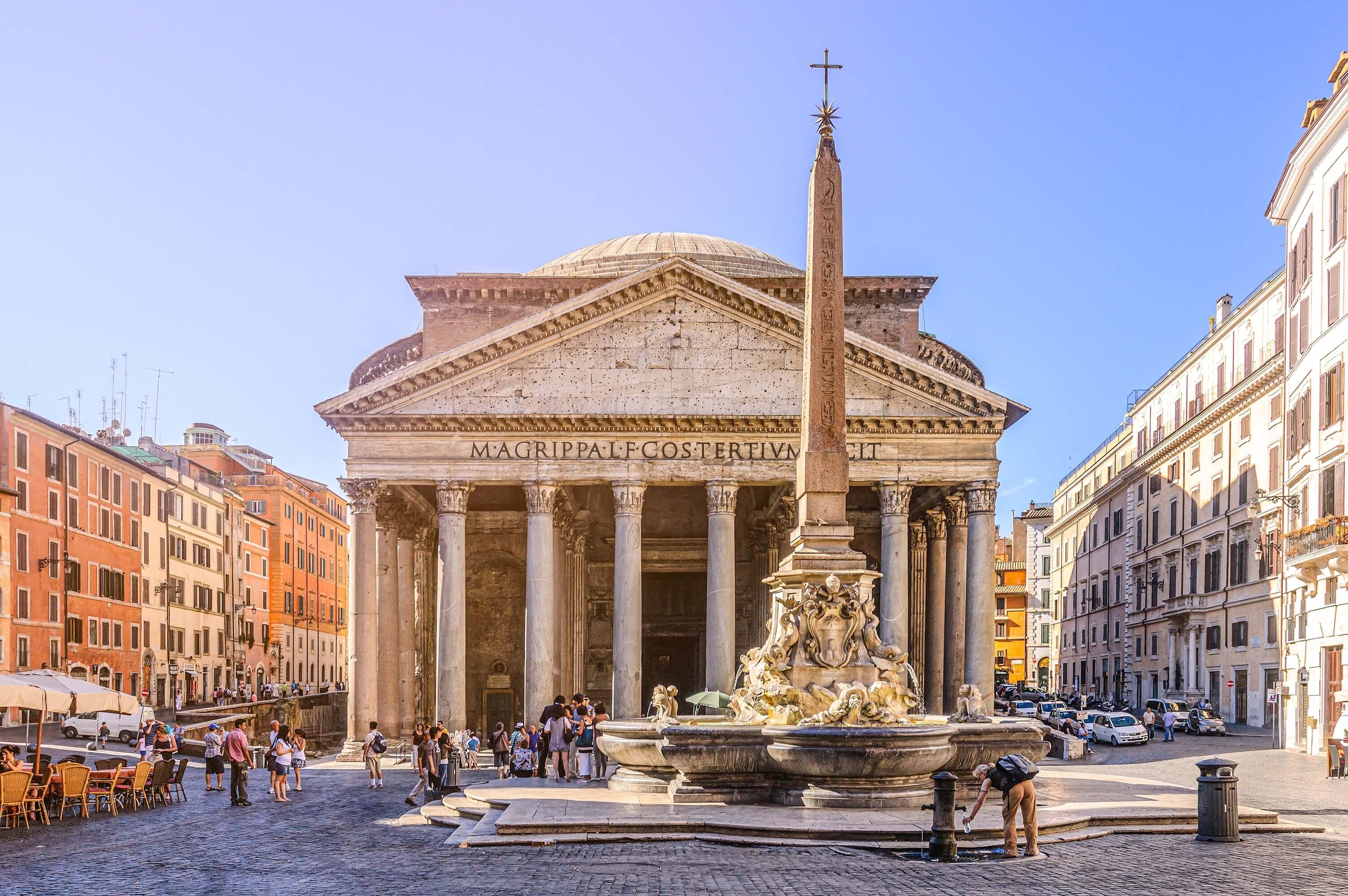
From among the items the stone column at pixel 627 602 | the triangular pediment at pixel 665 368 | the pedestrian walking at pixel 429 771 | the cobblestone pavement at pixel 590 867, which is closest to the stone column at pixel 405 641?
the triangular pediment at pixel 665 368

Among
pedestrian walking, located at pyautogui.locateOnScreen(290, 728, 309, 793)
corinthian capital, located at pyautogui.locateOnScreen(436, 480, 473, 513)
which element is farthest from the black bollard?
corinthian capital, located at pyautogui.locateOnScreen(436, 480, 473, 513)

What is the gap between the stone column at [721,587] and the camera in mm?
34156

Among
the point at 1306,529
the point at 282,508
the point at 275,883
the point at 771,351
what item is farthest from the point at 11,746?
the point at 282,508

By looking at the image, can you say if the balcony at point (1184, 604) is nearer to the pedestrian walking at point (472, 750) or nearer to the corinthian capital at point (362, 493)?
the pedestrian walking at point (472, 750)

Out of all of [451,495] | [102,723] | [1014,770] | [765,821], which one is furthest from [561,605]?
[1014,770]

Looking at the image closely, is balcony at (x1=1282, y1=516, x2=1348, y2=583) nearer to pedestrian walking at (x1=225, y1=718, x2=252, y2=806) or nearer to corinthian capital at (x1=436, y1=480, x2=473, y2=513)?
corinthian capital at (x1=436, y1=480, x2=473, y2=513)

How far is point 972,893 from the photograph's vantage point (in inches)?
434

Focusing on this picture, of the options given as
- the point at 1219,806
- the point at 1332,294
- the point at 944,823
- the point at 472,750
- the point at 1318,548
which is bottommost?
the point at 472,750

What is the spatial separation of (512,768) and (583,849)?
1335 centimetres

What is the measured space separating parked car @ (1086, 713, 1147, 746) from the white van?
2613 centimetres

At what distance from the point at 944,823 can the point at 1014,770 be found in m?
0.76

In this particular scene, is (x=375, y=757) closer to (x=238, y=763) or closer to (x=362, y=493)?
(x=238, y=763)

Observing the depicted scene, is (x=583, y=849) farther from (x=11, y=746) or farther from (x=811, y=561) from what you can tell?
(x=11, y=746)

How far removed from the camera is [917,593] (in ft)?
137
